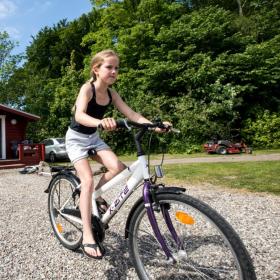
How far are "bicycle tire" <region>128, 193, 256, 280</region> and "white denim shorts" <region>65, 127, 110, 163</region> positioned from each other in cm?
86

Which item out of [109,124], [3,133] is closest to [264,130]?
[3,133]

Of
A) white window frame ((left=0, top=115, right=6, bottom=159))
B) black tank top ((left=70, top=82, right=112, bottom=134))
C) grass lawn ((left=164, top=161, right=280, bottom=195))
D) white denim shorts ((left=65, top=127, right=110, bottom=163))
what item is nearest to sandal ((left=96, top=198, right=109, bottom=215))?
white denim shorts ((left=65, top=127, right=110, bottom=163))

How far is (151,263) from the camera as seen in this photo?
9.66 ft

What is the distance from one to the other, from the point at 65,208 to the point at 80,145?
0.81 m

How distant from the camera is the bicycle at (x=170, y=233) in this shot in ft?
7.46

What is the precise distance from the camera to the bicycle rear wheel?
3.60 m

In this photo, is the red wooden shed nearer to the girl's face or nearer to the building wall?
the building wall

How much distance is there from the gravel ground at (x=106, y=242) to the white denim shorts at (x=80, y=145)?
3.34 ft

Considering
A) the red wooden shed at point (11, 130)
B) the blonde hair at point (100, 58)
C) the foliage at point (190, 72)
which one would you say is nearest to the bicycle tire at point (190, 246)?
the blonde hair at point (100, 58)

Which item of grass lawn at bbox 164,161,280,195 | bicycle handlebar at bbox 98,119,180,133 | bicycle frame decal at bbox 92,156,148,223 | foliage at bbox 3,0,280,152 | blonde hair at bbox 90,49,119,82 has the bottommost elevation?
grass lawn at bbox 164,161,280,195

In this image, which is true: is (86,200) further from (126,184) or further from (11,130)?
(11,130)

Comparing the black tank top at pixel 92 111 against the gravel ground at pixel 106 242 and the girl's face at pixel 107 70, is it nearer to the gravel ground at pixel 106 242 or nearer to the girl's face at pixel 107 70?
the girl's face at pixel 107 70

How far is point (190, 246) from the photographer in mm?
2836

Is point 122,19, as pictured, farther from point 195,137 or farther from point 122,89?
point 195,137
